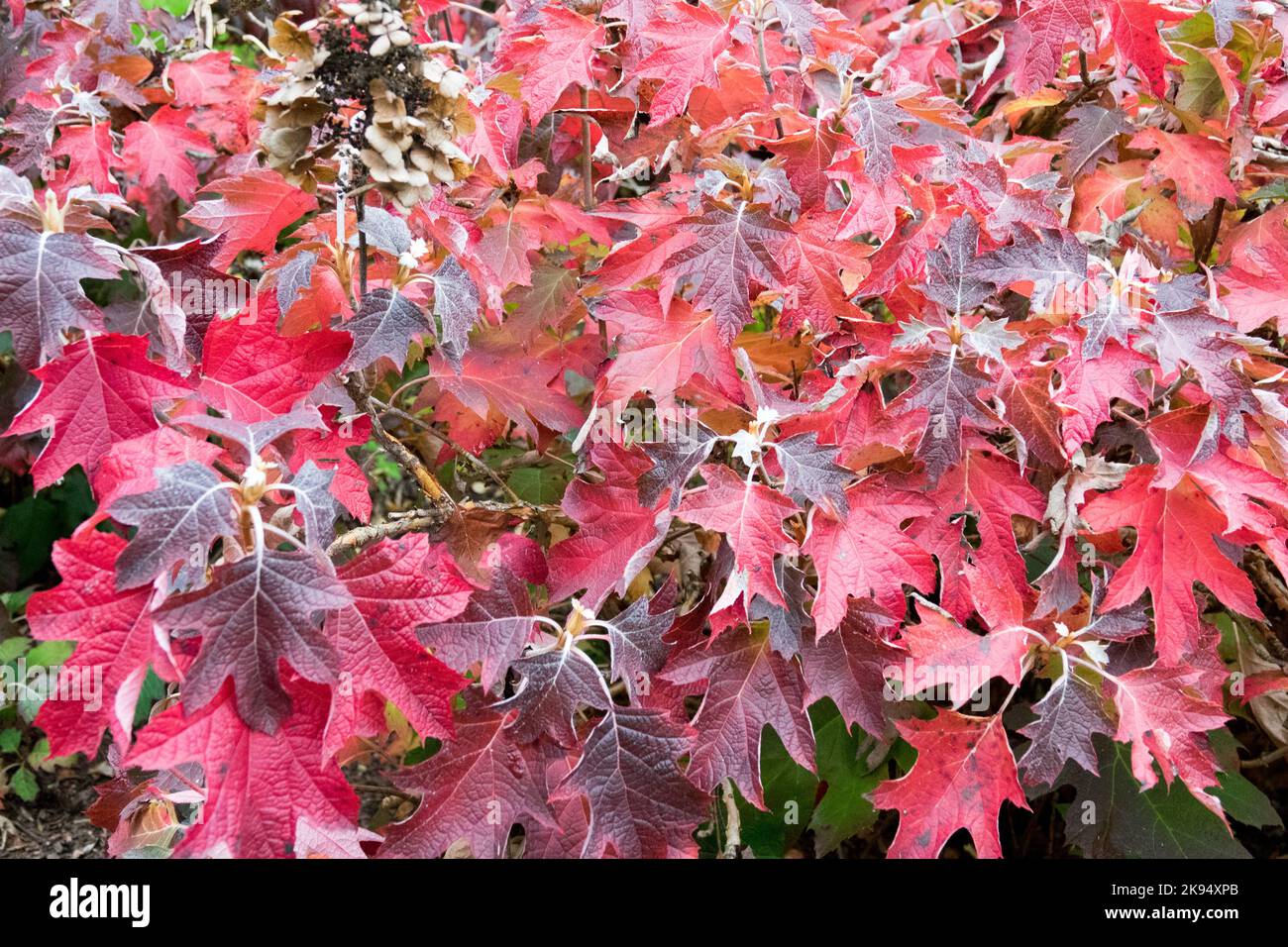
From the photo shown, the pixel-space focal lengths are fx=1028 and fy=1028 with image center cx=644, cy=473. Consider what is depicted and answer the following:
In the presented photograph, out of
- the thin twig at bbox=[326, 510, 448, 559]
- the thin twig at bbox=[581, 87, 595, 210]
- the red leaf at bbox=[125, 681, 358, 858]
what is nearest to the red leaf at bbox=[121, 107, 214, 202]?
the thin twig at bbox=[581, 87, 595, 210]

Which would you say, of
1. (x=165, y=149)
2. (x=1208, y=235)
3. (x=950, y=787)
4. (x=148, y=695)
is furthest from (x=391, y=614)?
(x=1208, y=235)

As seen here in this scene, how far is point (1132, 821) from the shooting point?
1.61 m

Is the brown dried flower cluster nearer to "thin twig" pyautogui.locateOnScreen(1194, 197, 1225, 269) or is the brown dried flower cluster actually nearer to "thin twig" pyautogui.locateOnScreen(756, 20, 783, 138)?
"thin twig" pyautogui.locateOnScreen(756, 20, 783, 138)

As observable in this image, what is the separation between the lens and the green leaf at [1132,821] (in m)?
1.60

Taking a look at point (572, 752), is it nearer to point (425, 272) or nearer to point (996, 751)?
point (996, 751)

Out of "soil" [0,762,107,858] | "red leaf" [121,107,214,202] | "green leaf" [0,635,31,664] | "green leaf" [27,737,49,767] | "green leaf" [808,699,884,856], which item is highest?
"red leaf" [121,107,214,202]

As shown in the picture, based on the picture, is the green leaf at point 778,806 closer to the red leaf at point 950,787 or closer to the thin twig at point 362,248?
the red leaf at point 950,787

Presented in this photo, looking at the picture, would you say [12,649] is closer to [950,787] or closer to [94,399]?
[94,399]

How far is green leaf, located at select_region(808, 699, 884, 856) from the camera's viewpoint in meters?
1.77

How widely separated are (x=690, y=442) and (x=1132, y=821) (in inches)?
38.1

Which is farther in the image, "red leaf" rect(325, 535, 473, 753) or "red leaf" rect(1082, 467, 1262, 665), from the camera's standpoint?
"red leaf" rect(1082, 467, 1262, 665)

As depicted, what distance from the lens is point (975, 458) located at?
1408mm

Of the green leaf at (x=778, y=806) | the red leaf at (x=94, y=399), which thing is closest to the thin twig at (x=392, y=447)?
the red leaf at (x=94, y=399)

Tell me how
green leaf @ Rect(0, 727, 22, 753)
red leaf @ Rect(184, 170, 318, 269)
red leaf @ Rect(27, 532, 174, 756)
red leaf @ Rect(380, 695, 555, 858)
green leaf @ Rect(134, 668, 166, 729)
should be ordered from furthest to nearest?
green leaf @ Rect(0, 727, 22, 753), green leaf @ Rect(134, 668, 166, 729), red leaf @ Rect(184, 170, 318, 269), red leaf @ Rect(380, 695, 555, 858), red leaf @ Rect(27, 532, 174, 756)
